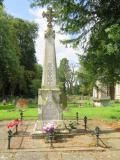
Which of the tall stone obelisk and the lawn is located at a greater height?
the tall stone obelisk

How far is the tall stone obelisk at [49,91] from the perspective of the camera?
16375 mm

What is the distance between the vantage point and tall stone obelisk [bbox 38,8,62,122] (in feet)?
53.7

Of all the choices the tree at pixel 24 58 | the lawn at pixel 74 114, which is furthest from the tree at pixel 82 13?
the tree at pixel 24 58

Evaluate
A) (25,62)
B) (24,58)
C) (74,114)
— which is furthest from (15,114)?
(25,62)

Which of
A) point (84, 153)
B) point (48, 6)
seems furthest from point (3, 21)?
point (84, 153)

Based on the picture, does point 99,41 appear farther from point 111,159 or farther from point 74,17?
point 111,159

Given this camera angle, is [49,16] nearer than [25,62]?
Yes

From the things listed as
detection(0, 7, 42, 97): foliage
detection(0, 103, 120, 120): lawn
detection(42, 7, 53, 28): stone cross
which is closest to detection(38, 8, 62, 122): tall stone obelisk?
detection(42, 7, 53, 28): stone cross

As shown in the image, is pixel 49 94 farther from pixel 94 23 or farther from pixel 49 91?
pixel 94 23

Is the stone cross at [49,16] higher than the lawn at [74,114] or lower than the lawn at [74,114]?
higher

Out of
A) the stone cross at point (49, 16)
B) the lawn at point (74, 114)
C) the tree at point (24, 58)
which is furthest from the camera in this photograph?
the tree at point (24, 58)

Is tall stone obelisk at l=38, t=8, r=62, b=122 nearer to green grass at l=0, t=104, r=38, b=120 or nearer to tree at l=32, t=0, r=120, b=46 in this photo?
tree at l=32, t=0, r=120, b=46

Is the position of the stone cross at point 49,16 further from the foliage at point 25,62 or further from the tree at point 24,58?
the foliage at point 25,62

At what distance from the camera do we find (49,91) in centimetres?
1638
